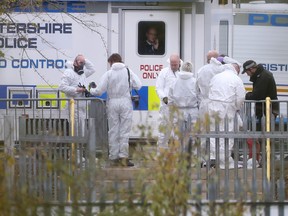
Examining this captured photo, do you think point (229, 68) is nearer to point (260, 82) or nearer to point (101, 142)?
point (260, 82)

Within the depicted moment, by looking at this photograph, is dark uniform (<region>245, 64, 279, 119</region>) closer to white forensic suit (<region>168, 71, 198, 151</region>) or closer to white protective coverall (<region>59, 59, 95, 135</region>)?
white forensic suit (<region>168, 71, 198, 151</region>)

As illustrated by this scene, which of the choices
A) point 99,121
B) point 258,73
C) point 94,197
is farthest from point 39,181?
point 258,73

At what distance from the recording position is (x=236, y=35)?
15289 mm

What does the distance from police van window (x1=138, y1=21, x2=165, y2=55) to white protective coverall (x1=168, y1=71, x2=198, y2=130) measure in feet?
6.02

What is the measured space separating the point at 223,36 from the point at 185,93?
2.26m

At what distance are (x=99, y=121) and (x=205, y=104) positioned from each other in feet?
4.98

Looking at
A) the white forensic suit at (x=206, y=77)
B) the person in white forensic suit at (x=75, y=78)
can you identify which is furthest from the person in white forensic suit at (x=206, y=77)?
the person in white forensic suit at (x=75, y=78)

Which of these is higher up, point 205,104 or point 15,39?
point 15,39

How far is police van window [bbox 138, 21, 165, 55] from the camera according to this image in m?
15.1

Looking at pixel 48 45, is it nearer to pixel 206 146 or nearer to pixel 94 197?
pixel 206 146

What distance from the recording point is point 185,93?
524 inches

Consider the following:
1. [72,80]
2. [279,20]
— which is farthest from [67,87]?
[279,20]

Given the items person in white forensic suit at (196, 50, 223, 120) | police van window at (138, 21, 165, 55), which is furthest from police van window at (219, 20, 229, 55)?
→ person in white forensic suit at (196, 50, 223, 120)

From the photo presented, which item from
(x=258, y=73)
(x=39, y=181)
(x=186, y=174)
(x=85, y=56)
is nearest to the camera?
(x=186, y=174)
